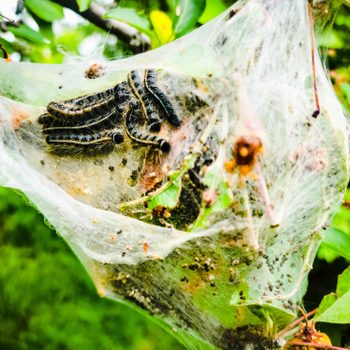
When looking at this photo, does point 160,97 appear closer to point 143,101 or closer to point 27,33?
point 143,101

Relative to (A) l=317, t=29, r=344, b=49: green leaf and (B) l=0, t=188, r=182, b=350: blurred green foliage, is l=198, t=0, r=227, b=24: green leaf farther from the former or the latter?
(B) l=0, t=188, r=182, b=350: blurred green foliage

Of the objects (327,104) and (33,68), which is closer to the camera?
(327,104)

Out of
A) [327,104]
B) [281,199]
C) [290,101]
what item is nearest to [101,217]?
[281,199]

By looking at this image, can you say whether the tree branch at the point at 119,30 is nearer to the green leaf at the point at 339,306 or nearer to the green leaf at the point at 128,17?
the green leaf at the point at 128,17

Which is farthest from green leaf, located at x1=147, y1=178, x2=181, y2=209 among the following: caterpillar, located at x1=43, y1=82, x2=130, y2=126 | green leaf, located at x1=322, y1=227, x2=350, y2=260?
green leaf, located at x1=322, y1=227, x2=350, y2=260

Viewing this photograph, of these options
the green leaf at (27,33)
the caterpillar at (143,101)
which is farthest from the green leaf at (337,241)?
the green leaf at (27,33)

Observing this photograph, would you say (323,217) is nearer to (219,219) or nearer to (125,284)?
(219,219)
